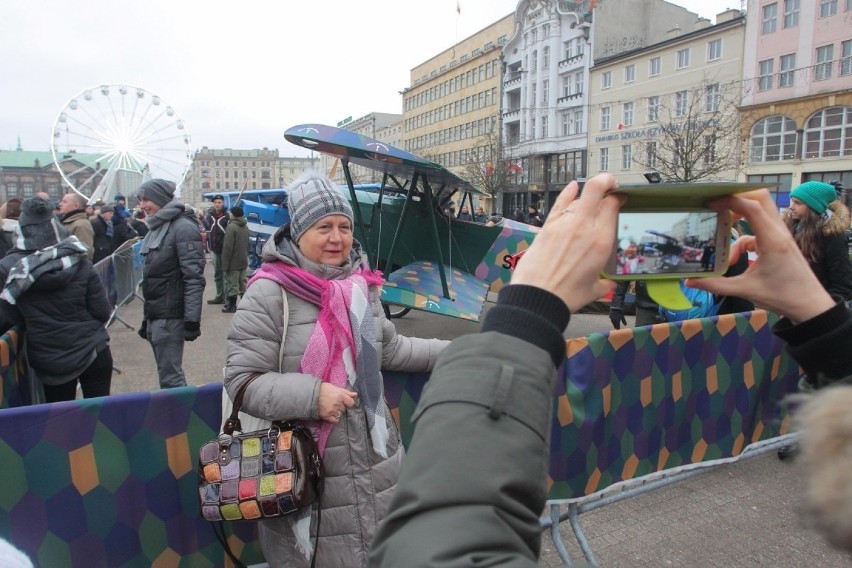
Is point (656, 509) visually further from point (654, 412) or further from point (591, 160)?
point (591, 160)

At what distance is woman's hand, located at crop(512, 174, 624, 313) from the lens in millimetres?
817

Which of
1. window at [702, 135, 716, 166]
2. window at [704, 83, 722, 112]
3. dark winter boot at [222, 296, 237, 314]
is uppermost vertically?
window at [704, 83, 722, 112]

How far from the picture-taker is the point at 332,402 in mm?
2029

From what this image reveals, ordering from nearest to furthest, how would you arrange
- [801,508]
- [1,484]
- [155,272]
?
[801,508] < [1,484] < [155,272]

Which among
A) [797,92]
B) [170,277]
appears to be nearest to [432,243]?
[170,277]

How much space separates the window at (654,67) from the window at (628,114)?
7.98ft

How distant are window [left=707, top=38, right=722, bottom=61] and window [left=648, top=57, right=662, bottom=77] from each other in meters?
3.76

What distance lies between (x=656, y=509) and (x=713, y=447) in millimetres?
506

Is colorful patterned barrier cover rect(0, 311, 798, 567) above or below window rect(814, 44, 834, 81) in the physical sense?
below

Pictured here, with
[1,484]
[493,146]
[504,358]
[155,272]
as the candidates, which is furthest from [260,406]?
[493,146]

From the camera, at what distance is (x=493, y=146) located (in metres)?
51.3

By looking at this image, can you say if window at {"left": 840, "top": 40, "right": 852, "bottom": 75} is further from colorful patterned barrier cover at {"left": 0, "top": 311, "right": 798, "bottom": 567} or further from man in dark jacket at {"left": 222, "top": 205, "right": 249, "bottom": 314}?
colorful patterned barrier cover at {"left": 0, "top": 311, "right": 798, "bottom": 567}

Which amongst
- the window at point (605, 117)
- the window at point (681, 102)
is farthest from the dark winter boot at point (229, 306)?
the window at point (605, 117)

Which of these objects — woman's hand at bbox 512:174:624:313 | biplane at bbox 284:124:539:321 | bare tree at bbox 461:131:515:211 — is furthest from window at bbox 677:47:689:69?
woman's hand at bbox 512:174:624:313
